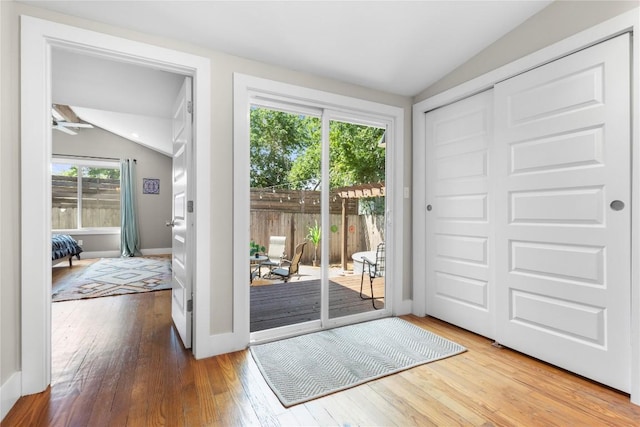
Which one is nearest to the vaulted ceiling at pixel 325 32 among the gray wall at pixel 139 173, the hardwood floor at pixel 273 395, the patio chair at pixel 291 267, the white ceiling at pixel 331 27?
the white ceiling at pixel 331 27

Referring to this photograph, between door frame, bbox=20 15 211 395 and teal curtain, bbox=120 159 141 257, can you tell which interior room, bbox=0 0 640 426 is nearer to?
door frame, bbox=20 15 211 395

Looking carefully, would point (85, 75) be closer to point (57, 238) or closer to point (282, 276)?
point (282, 276)

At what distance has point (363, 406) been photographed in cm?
159

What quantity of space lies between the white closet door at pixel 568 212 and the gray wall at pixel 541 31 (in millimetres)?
153

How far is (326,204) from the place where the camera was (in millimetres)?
2686

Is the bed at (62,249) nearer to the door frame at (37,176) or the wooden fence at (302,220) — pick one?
the door frame at (37,176)

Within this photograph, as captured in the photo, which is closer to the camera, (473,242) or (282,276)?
(473,242)

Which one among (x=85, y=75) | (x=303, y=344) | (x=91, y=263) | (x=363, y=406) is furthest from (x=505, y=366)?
(x=91, y=263)

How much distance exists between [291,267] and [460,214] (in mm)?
1562

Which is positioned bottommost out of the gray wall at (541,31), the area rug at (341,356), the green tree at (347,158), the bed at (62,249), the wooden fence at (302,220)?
the area rug at (341,356)

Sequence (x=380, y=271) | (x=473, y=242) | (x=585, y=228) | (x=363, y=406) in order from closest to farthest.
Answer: (x=363, y=406) < (x=585, y=228) < (x=473, y=242) < (x=380, y=271)

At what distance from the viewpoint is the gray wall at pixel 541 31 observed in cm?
176

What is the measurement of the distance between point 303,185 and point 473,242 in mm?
1508

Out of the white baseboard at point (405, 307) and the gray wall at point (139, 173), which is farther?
the gray wall at point (139, 173)
